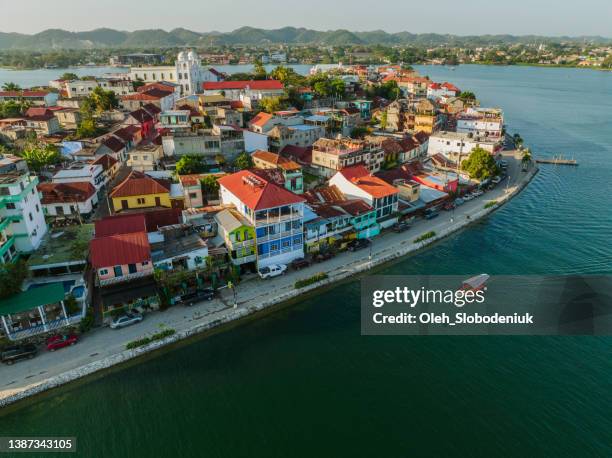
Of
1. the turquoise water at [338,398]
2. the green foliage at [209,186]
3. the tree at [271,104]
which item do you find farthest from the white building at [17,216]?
the tree at [271,104]

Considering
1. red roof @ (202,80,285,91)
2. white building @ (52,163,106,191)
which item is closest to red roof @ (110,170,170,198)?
white building @ (52,163,106,191)

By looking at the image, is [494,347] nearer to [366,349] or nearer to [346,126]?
[366,349]

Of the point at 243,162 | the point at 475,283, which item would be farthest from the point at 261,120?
the point at 475,283

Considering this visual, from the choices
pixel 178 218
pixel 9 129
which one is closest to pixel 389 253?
pixel 178 218

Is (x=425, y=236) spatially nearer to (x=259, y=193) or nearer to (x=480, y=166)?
(x=259, y=193)

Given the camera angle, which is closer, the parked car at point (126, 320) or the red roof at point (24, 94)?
the parked car at point (126, 320)

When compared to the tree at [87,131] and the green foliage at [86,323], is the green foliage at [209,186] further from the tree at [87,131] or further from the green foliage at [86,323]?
the tree at [87,131]

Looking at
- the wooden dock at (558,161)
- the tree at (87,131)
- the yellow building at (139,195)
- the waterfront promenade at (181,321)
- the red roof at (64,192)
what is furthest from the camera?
the wooden dock at (558,161)

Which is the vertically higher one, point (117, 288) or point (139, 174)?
point (139, 174)

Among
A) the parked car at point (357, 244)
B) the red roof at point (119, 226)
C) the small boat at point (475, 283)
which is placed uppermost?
the red roof at point (119, 226)
